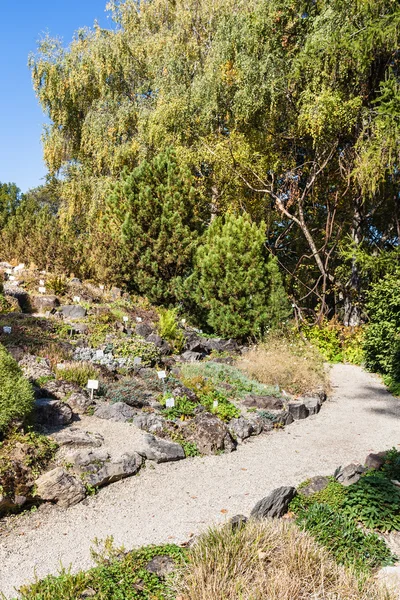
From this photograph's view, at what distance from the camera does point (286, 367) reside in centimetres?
830

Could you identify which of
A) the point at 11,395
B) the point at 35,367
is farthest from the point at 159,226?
the point at 11,395

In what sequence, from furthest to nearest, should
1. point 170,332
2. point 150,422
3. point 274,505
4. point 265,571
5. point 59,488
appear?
point 170,332 → point 150,422 → point 59,488 → point 274,505 → point 265,571

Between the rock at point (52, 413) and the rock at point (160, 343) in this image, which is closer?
the rock at point (52, 413)

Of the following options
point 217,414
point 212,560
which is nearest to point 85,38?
point 217,414

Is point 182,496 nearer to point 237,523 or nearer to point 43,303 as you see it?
point 237,523

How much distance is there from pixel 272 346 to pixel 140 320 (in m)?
3.09

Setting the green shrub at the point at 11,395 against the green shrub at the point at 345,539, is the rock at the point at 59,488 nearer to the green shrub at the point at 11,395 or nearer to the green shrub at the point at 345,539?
the green shrub at the point at 11,395

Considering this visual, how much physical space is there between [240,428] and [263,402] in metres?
1.13

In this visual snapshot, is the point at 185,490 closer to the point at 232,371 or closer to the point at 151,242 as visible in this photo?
the point at 232,371

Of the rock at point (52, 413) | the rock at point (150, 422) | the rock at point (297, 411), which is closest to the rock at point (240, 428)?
the rock at point (150, 422)

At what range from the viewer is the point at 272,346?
31.5 ft

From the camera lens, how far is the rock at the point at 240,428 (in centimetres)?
588

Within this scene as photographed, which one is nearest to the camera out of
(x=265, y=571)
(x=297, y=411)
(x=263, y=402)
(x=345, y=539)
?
(x=265, y=571)

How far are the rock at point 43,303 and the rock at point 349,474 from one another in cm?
797
